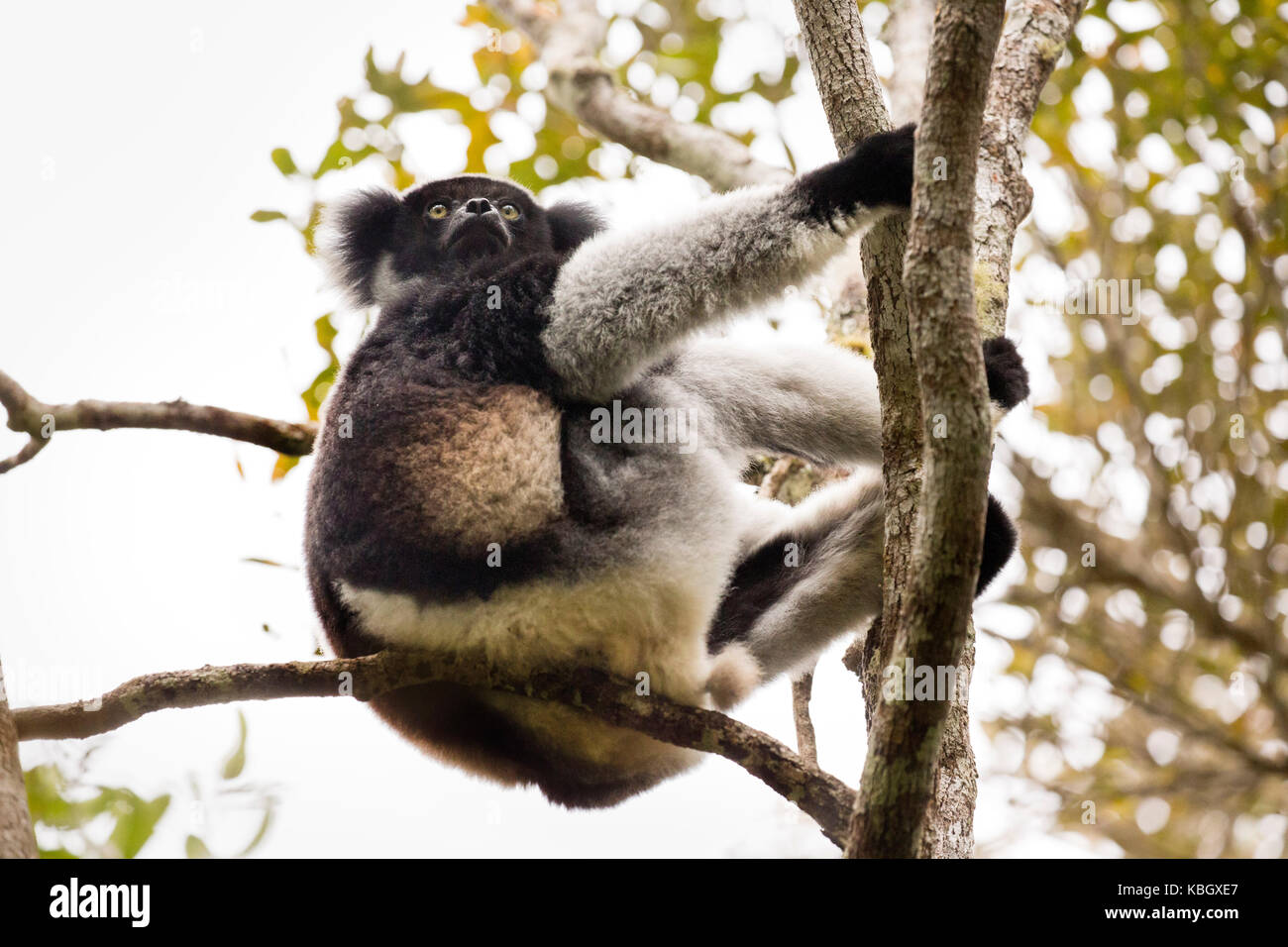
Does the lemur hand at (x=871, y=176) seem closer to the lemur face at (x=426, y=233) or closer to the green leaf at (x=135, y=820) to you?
the lemur face at (x=426, y=233)

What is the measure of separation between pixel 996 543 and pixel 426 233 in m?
2.93

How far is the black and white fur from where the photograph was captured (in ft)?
12.1

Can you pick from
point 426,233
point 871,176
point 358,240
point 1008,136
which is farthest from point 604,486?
point 358,240

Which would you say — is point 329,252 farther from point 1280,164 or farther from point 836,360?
point 1280,164

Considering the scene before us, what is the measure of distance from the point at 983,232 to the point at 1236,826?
8523 millimetres

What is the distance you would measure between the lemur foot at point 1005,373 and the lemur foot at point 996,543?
13.4 inches

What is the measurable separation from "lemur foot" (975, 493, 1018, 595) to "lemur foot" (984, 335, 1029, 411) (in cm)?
34

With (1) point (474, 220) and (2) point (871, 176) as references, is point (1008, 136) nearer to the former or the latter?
(2) point (871, 176)

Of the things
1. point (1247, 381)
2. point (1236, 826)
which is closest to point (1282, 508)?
point (1247, 381)

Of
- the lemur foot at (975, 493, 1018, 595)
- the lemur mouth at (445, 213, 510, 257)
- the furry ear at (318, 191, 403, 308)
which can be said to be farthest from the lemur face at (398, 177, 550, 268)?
the lemur foot at (975, 493, 1018, 595)

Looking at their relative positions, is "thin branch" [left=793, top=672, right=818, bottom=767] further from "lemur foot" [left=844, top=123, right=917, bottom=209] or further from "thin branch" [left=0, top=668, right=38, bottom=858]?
"thin branch" [left=0, top=668, right=38, bottom=858]

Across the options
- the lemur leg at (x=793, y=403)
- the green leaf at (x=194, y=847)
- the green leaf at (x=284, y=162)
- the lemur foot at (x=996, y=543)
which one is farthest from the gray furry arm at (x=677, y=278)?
the green leaf at (x=284, y=162)

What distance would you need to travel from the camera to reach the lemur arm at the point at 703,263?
3.53 metres

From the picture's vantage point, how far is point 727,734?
334 centimetres
